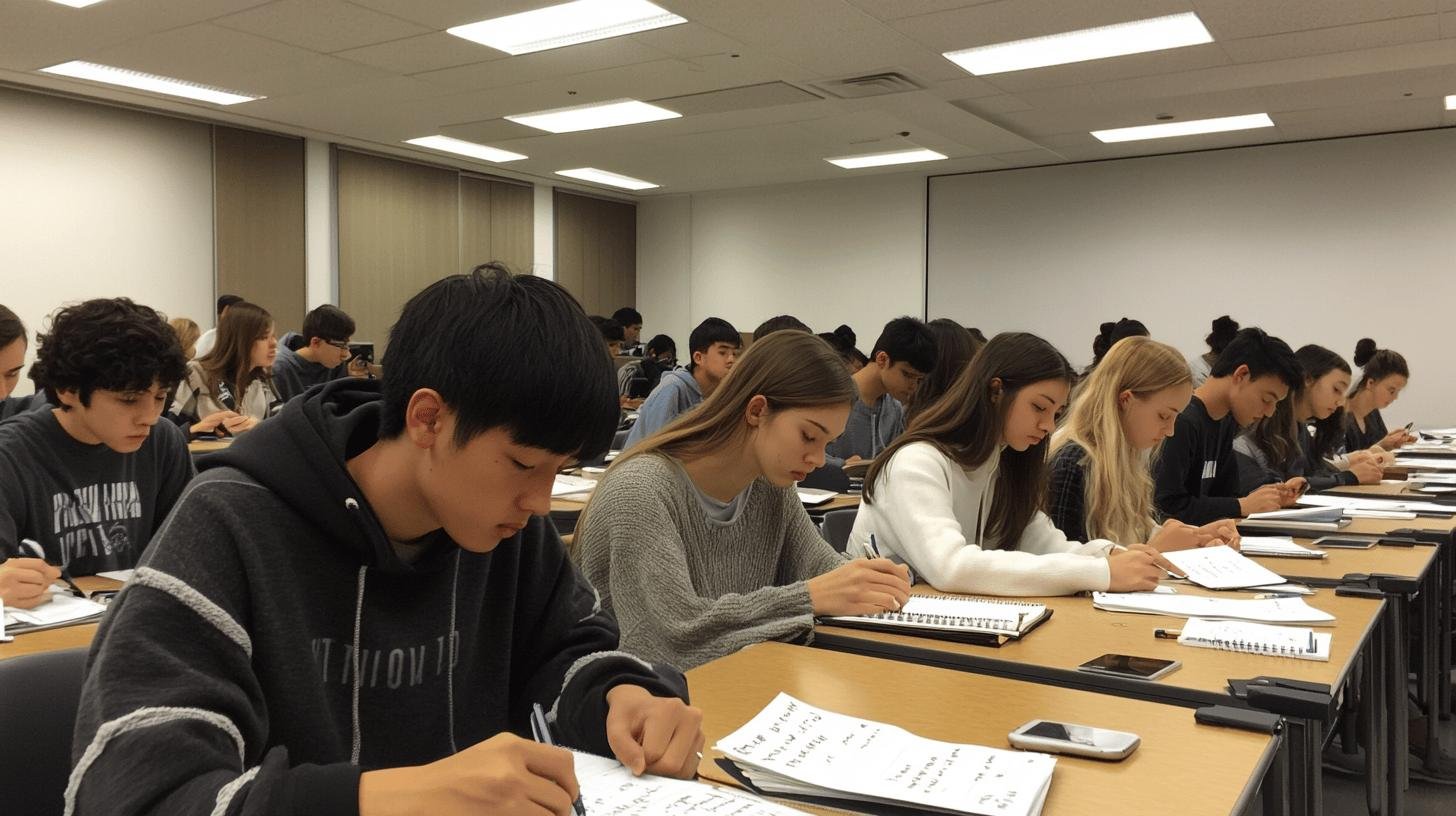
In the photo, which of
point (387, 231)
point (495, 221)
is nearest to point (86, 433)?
point (387, 231)

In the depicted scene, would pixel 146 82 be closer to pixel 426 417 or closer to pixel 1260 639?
pixel 426 417

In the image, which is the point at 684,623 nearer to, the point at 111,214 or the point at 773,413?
the point at 773,413

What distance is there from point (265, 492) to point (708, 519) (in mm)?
1056

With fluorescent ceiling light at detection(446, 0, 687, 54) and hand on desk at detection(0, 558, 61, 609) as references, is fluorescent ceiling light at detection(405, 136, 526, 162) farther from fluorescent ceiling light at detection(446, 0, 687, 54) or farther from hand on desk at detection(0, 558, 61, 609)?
hand on desk at detection(0, 558, 61, 609)

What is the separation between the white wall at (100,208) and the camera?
657cm

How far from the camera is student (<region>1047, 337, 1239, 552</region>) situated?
281cm

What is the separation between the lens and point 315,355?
605cm

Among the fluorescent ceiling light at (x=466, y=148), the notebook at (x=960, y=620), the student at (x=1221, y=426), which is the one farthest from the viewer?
the fluorescent ceiling light at (x=466, y=148)

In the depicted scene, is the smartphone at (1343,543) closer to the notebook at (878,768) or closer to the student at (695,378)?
the notebook at (878,768)

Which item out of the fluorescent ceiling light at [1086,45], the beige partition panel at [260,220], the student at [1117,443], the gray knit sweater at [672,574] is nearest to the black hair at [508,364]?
the gray knit sweater at [672,574]

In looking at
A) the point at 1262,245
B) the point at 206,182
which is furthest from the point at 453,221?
the point at 1262,245

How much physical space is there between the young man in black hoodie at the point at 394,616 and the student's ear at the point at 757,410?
2.44 feet

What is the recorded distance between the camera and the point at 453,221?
927cm

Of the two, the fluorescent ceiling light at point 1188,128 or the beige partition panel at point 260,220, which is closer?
the fluorescent ceiling light at point 1188,128
